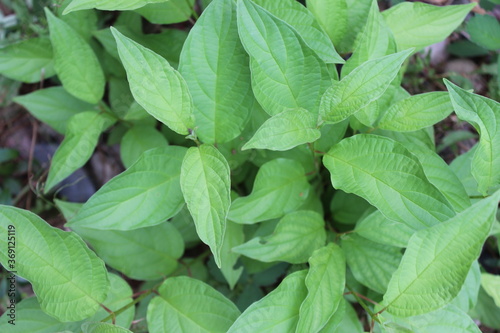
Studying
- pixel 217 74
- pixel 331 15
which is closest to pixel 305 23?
pixel 331 15

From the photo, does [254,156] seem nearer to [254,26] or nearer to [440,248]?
[254,26]

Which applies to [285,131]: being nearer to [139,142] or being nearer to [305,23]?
[305,23]

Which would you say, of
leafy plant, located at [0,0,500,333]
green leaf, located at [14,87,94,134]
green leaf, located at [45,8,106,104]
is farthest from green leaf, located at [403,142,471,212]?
green leaf, located at [14,87,94,134]

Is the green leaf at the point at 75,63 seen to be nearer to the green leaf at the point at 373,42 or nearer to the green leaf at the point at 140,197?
the green leaf at the point at 140,197

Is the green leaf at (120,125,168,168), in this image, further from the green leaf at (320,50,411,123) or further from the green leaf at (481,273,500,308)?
the green leaf at (481,273,500,308)

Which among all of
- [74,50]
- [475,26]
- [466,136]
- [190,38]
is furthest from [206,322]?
[475,26]
